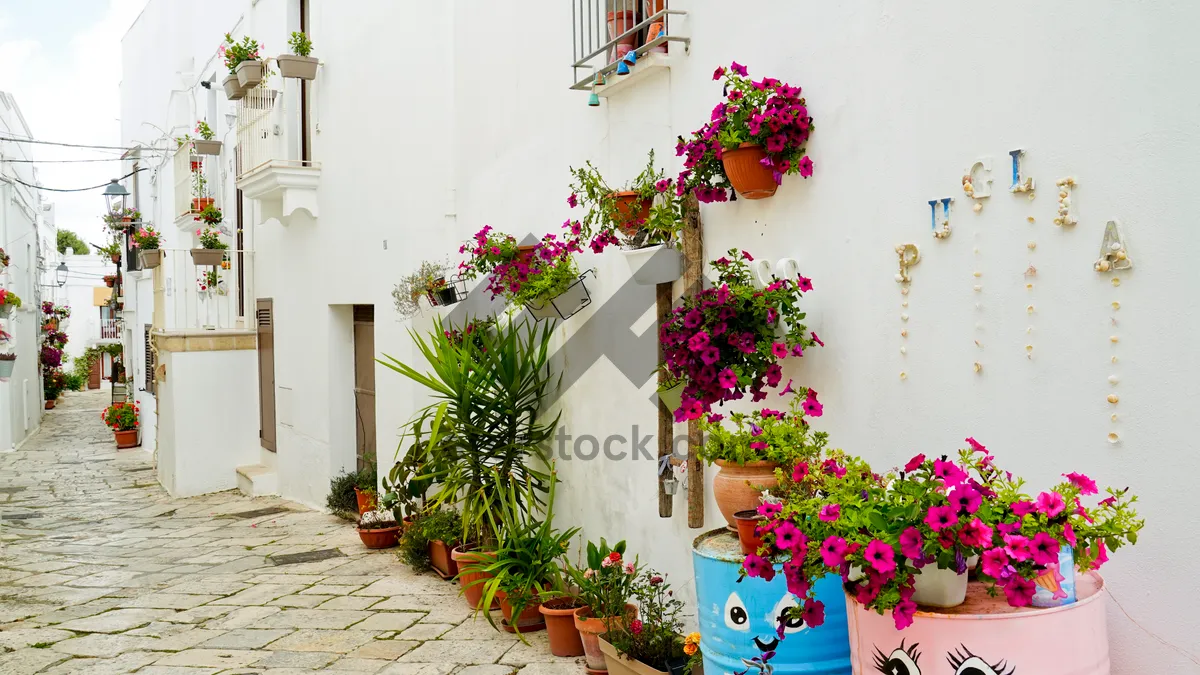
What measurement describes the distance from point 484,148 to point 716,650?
4115 millimetres

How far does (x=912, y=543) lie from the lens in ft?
6.74

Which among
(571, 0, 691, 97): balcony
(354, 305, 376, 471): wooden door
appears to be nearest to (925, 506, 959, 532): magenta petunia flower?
(571, 0, 691, 97): balcony

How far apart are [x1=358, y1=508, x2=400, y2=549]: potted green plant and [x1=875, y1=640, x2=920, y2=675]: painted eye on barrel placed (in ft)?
18.0

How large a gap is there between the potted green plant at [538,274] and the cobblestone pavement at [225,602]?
68.8 inches

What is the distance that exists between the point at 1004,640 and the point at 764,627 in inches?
37.4

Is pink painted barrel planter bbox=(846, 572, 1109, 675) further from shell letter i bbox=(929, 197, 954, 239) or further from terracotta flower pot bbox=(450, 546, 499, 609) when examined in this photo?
terracotta flower pot bbox=(450, 546, 499, 609)

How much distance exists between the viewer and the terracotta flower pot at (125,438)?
59.0 ft

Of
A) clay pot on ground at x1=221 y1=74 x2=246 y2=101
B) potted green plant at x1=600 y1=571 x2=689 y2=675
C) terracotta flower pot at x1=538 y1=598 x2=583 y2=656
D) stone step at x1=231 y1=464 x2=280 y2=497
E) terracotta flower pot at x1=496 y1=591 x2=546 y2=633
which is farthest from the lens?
stone step at x1=231 y1=464 x2=280 y2=497

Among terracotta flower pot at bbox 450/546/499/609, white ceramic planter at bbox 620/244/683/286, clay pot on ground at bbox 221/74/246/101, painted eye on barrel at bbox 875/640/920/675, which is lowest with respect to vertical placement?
terracotta flower pot at bbox 450/546/499/609

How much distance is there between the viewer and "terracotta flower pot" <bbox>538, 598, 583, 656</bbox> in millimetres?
4726

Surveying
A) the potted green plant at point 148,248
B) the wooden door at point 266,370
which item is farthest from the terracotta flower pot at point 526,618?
the potted green plant at point 148,248

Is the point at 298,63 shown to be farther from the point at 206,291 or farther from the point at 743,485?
the point at 743,485

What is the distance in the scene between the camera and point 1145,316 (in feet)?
7.60

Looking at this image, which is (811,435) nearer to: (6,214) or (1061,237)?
(1061,237)
